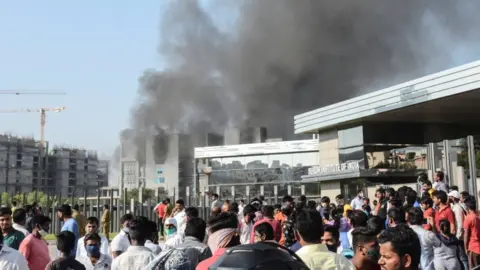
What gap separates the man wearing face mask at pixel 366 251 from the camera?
12.3ft

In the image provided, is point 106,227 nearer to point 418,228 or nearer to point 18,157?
point 418,228

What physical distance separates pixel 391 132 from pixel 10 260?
2299 centimetres

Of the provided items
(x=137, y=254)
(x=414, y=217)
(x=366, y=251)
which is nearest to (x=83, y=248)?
(x=137, y=254)

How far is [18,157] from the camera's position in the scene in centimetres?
12238

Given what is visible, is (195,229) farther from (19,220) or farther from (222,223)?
(19,220)

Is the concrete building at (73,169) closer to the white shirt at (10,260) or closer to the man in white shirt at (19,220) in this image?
the man in white shirt at (19,220)

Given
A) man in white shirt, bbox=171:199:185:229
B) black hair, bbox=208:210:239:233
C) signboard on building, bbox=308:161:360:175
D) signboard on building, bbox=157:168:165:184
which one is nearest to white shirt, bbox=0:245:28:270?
black hair, bbox=208:210:239:233

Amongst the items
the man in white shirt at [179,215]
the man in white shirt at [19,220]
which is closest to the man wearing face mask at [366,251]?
the man in white shirt at [19,220]

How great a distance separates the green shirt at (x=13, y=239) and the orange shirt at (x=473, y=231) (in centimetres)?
577

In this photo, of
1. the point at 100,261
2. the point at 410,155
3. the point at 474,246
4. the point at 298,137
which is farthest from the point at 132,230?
the point at 298,137

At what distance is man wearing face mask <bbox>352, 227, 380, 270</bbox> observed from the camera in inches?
148

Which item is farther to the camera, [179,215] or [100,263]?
[179,215]

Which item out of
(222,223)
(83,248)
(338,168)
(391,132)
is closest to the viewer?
(222,223)

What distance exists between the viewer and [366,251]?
379 cm
